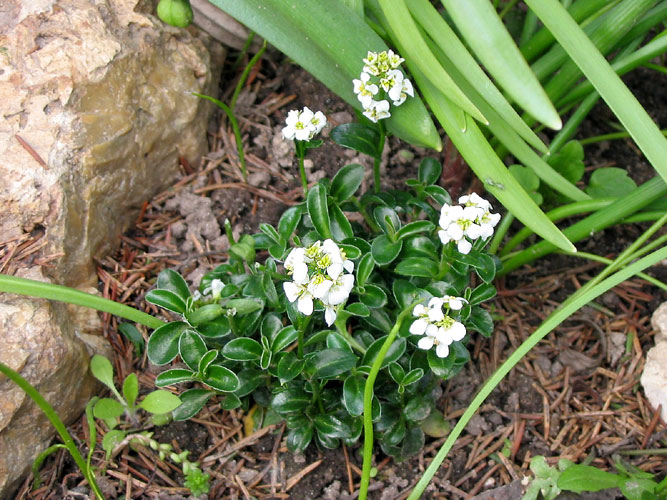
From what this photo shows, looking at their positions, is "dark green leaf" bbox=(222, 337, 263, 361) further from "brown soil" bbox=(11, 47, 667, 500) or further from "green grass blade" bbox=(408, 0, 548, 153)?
"green grass blade" bbox=(408, 0, 548, 153)

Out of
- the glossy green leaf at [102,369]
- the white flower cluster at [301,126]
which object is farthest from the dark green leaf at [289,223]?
the glossy green leaf at [102,369]

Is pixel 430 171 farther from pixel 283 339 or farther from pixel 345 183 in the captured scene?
pixel 283 339

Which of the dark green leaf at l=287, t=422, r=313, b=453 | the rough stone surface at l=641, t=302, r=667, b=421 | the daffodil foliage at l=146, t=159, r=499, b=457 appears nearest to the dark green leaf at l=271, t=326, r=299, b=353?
the daffodil foliage at l=146, t=159, r=499, b=457

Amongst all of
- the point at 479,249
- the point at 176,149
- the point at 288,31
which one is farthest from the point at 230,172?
the point at 479,249

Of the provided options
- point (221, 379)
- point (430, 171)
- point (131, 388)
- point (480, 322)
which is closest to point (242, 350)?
point (221, 379)

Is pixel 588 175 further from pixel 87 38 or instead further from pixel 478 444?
pixel 87 38

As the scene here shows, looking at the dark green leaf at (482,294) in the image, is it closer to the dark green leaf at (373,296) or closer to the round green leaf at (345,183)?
the dark green leaf at (373,296)

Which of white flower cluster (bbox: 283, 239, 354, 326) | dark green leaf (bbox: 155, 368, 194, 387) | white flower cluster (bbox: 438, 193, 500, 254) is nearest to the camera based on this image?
white flower cluster (bbox: 283, 239, 354, 326)
